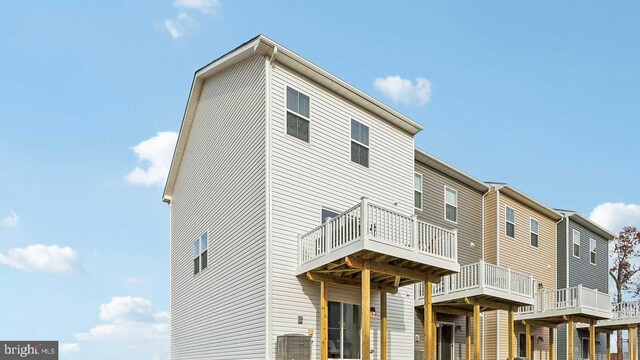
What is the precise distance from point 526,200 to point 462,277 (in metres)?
9.87

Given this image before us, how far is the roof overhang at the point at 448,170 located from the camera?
24.2 m

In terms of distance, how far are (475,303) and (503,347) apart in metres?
7.14

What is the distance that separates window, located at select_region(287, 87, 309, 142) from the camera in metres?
17.0

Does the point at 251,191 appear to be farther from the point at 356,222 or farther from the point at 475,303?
the point at 475,303

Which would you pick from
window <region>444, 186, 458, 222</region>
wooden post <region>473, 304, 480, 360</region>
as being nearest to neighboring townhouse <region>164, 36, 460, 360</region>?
wooden post <region>473, 304, 480, 360</region>

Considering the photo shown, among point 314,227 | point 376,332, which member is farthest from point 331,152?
point 376,332

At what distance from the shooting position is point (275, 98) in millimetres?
16625

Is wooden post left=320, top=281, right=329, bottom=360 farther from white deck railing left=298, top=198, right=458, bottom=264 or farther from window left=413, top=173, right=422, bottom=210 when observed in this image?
window left=413, top=173, right=422, bottom=210

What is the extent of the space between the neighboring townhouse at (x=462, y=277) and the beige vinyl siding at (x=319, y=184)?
2776 millimetres

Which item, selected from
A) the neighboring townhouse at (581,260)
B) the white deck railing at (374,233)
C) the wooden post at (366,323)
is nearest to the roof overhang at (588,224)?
the neighboring townhouse at (581,260)

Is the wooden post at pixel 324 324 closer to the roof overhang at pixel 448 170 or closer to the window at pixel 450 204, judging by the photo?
the roof overhang at pixel 448 170

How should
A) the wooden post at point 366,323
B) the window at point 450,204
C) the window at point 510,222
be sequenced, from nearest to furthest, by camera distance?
the wooden post at point 366,323, the window at point 450,204, the window at point 510,222

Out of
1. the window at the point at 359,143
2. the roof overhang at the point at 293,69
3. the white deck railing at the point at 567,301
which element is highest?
the roof overhang at the point at 293,69

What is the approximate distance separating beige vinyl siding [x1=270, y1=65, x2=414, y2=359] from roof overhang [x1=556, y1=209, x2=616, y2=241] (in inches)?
645
